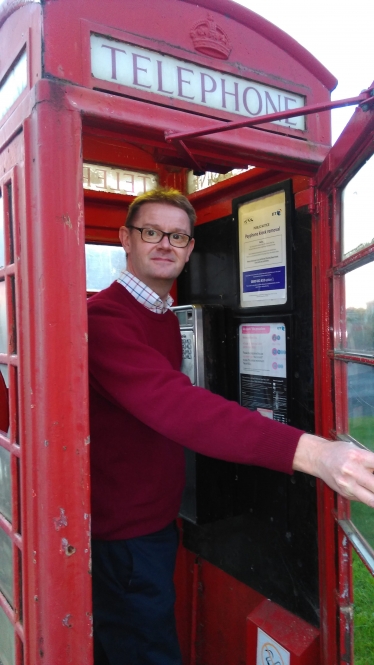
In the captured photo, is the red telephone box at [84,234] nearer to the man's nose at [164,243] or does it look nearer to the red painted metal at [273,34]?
the red painted metal at [273,34]

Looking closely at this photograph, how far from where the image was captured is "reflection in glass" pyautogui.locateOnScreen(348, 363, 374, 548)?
134 cm

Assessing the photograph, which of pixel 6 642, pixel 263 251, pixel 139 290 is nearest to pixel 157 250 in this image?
pixel 139 290

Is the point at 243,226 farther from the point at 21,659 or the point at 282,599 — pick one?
the point at 21,659

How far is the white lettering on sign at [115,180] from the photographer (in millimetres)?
2334

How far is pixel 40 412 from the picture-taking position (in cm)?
114

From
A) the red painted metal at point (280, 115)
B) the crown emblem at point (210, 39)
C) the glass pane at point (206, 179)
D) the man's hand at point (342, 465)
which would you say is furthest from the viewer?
the glass pane at point (206, 179)

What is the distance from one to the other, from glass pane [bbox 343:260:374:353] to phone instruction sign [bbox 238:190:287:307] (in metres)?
0.44

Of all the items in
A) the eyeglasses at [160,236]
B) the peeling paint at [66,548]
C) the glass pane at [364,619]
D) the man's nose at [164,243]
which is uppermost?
the eyeglasses at [160,236]

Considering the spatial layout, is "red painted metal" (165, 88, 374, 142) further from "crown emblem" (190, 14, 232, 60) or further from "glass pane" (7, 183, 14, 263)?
"glass pane" (7, 183, 14, 263)

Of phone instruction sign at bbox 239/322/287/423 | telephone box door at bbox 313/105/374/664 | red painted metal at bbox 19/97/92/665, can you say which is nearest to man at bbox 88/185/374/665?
red painted metal at bbox 19/97/92/665

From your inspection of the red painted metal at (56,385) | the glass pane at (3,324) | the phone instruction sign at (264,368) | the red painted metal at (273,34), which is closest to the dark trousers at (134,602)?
the red painted metal at (56,385)

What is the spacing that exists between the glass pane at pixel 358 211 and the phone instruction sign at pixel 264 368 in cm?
54

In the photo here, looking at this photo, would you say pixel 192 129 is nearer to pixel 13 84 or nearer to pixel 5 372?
pixel 13 84

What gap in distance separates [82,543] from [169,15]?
137cm
